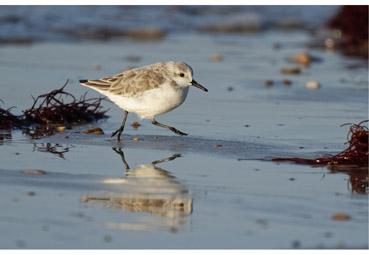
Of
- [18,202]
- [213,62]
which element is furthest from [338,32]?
[18,202]

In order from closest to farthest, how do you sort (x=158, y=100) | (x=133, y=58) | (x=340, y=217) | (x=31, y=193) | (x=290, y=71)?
(x=340, y=217), (x=31, y=193), (x=158, y=100), (x=290, y=71), (x=133, y=58)

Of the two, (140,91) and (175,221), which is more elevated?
(140,91)

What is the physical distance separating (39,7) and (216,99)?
732 cm

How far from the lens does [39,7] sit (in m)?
16.6

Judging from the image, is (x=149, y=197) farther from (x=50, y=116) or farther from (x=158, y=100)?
(x=50, y=116)

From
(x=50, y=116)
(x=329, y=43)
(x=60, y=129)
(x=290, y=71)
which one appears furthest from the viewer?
(x=329, y=43)

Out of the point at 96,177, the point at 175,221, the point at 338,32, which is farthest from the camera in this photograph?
the point at 338,32

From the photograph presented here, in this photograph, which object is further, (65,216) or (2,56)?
(2,56)

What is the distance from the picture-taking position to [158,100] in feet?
26.0

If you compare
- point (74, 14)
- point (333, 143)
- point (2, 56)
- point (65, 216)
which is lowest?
point (65, 216)

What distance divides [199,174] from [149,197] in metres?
0.80

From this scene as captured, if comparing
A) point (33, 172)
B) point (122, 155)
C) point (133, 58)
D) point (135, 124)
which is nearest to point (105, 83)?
point (135, 124)

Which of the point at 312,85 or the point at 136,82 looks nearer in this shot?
the point at 136,82

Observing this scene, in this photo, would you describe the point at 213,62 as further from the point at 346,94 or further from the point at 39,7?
the point at 39,7
